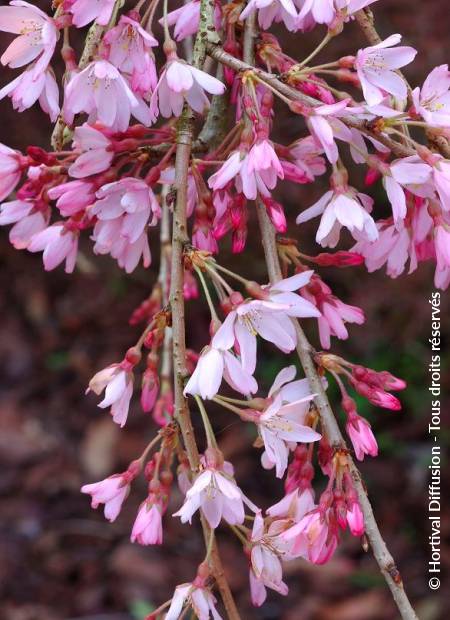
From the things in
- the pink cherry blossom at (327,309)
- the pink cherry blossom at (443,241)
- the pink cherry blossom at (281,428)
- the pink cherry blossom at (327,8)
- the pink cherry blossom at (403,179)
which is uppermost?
the pink cherry blossom at (327,8)

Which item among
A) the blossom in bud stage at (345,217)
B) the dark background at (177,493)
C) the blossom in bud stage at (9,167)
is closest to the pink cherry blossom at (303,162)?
the blossom in bud stage at (345,217)

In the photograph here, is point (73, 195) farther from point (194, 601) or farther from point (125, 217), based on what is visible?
point (194, 601)

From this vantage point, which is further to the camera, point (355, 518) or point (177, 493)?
point (177, 493)

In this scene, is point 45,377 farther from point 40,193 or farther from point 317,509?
point 317,509

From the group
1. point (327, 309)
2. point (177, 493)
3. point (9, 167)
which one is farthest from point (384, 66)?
point (177, 493)

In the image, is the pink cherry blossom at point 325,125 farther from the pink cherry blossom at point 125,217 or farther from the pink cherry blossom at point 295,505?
the pink cherry blossom at point 295,505

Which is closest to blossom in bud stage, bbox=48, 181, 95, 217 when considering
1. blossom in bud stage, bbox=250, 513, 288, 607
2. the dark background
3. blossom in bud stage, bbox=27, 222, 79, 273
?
blossom in bud stage, bbox=27, 222, 79, 273
